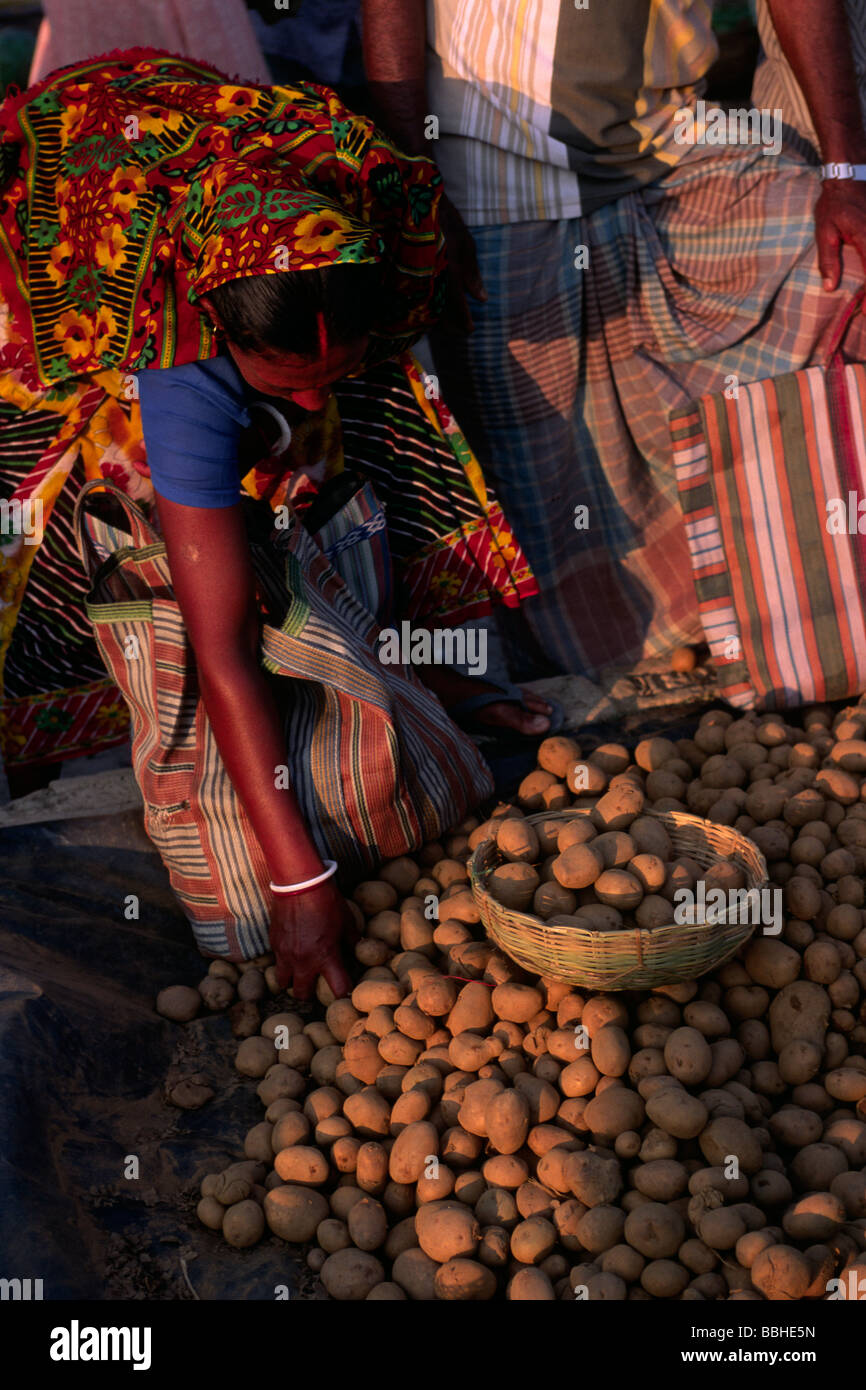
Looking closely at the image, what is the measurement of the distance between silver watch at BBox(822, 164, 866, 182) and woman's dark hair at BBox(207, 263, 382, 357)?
53.8 inches

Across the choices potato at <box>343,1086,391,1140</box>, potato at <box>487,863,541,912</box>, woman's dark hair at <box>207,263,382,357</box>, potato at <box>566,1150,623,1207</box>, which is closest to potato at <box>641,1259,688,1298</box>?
potato at <box>566,1150,623,1207</box>

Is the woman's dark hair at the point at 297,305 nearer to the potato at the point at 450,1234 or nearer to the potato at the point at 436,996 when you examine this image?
the potato at the point at 436,996

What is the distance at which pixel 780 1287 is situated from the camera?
1.46 meters

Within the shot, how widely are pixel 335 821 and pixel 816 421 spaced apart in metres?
1.41

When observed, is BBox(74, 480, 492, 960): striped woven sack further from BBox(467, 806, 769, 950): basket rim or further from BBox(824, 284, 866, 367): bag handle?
BBox(824, 284, 866, 367): bag handle

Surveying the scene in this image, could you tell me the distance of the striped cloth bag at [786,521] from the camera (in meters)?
2.69

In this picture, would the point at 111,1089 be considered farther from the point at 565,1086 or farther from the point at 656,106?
the point at 656,106

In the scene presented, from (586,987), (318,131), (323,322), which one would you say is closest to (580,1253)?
(586,987)

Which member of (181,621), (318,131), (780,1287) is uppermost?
(318,131)

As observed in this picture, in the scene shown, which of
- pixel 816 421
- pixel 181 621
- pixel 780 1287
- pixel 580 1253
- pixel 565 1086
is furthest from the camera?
pixel 816 421

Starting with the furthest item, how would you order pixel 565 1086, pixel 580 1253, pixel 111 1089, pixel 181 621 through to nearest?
pixel 181 621, pixel 111 1089, pixel 565 1086, pixel 580 1253

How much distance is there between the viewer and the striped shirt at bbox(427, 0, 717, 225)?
102 inches

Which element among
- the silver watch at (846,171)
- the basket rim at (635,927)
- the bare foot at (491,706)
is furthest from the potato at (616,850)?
the silver watch at (846,171)

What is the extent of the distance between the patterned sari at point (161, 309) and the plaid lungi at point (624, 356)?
326 mm
